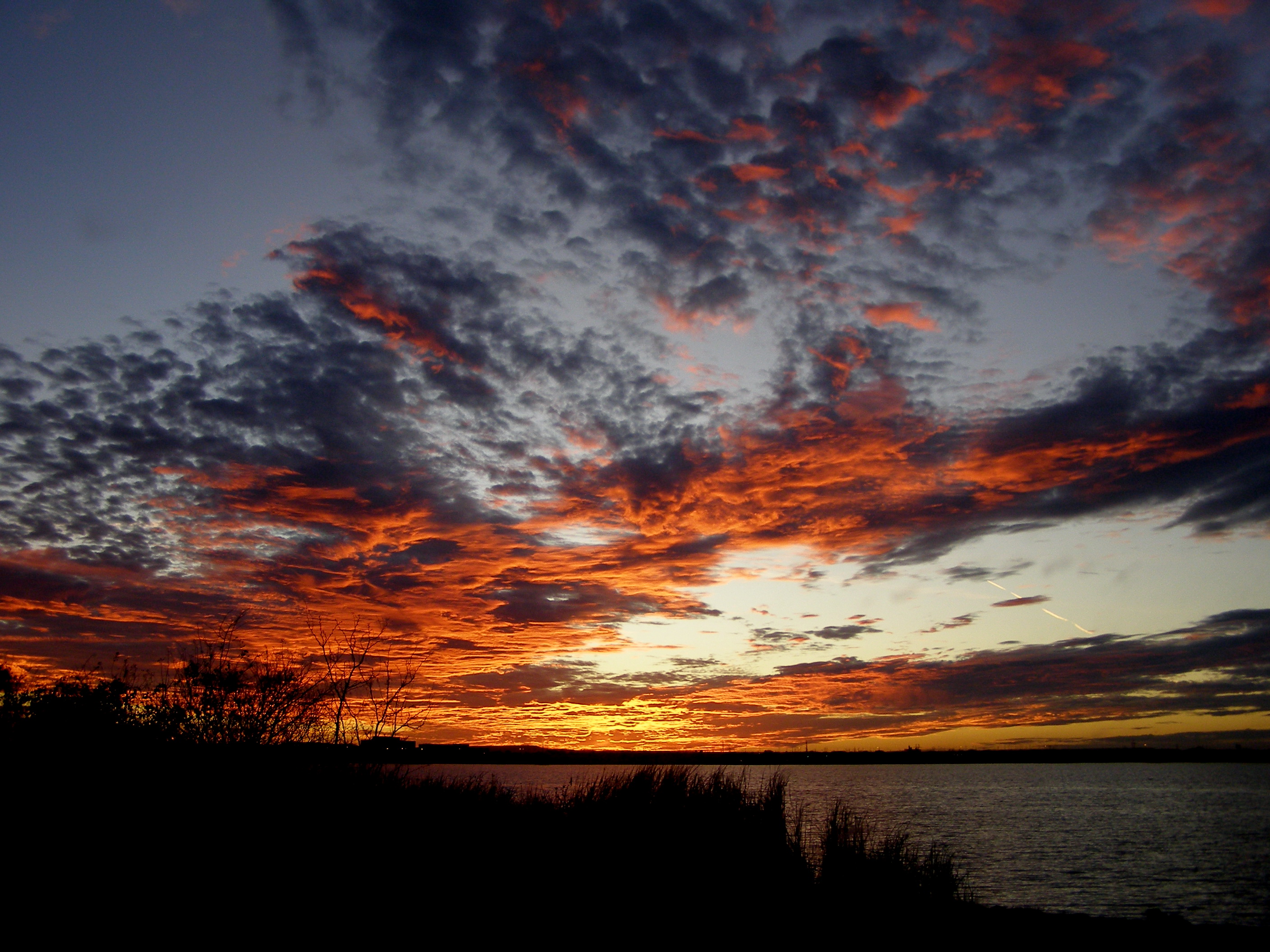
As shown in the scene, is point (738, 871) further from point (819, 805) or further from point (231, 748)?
point (819, 805)

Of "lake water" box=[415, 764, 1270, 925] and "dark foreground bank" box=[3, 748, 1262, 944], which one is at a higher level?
"dark foreground bank" box=[3, 748, 1262, 944]

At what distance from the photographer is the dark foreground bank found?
28.6 ft

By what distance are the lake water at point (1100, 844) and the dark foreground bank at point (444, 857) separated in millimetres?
5174

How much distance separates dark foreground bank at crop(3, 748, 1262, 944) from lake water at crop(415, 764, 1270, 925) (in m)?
5.17

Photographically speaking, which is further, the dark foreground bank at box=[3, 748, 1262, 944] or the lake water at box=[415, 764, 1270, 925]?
the lake water at box=[415, 764, 1270, 925]

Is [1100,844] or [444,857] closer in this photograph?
[444,857]

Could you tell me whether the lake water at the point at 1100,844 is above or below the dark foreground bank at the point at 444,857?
below

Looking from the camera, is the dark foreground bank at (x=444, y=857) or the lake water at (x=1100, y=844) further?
the lake water at (x=1100, y=844)

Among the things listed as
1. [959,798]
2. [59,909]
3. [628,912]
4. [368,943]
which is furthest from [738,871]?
[959,798]

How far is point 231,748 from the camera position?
11219 millimetres

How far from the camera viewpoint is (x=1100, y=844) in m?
47.2

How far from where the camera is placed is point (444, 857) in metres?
11.3

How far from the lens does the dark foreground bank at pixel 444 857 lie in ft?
28.6

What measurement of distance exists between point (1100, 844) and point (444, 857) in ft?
171
